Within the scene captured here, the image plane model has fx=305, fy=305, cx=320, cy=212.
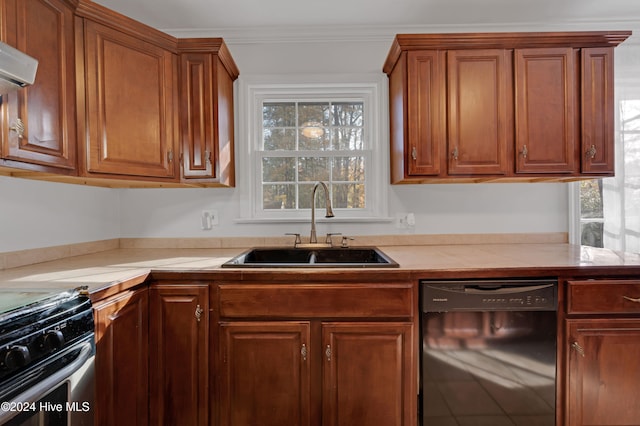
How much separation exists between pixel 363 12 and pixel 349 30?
17cm

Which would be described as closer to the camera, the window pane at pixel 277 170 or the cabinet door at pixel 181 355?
the cabinet door at pixel 181 355

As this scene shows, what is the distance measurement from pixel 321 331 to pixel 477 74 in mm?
1749

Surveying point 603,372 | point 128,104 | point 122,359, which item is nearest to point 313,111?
point 128,104

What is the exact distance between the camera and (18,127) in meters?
1.22

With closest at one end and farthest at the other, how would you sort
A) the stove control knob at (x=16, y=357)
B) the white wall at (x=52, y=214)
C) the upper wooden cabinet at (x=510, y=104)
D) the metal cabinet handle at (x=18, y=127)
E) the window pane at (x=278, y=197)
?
the stove control knob at (x=16, y=357) < the metal cabinet handle at (x=18, y=127) < the white wall at (x=52, y=214) < the upper wooden cabinet at (x=510, y=104) < the window pane at (x=278, y=197)

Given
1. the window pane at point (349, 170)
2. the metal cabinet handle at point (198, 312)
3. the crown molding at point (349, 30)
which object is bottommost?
the metal cabinet handle at point (198, 312)

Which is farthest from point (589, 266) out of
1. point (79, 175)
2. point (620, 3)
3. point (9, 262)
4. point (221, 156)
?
point (9, 262)

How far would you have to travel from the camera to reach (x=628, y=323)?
1.48 metres

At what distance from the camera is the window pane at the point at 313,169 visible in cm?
235

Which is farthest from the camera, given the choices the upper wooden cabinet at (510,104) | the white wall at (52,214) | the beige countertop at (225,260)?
the upper wooden cabinet at (510,104)

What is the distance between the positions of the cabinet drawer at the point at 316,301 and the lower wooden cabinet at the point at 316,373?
0.17 feet

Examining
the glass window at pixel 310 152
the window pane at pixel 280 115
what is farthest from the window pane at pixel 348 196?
the window pane at pixel 280 115

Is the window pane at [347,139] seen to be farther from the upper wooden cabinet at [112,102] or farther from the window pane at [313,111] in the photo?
the upper wooden cabinet at [112,102]

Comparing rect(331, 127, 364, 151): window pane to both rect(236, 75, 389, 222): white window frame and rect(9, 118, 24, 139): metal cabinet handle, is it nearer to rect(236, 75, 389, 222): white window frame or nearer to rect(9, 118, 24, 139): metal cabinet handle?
rect(236, 75, 389, 222): white window frame
